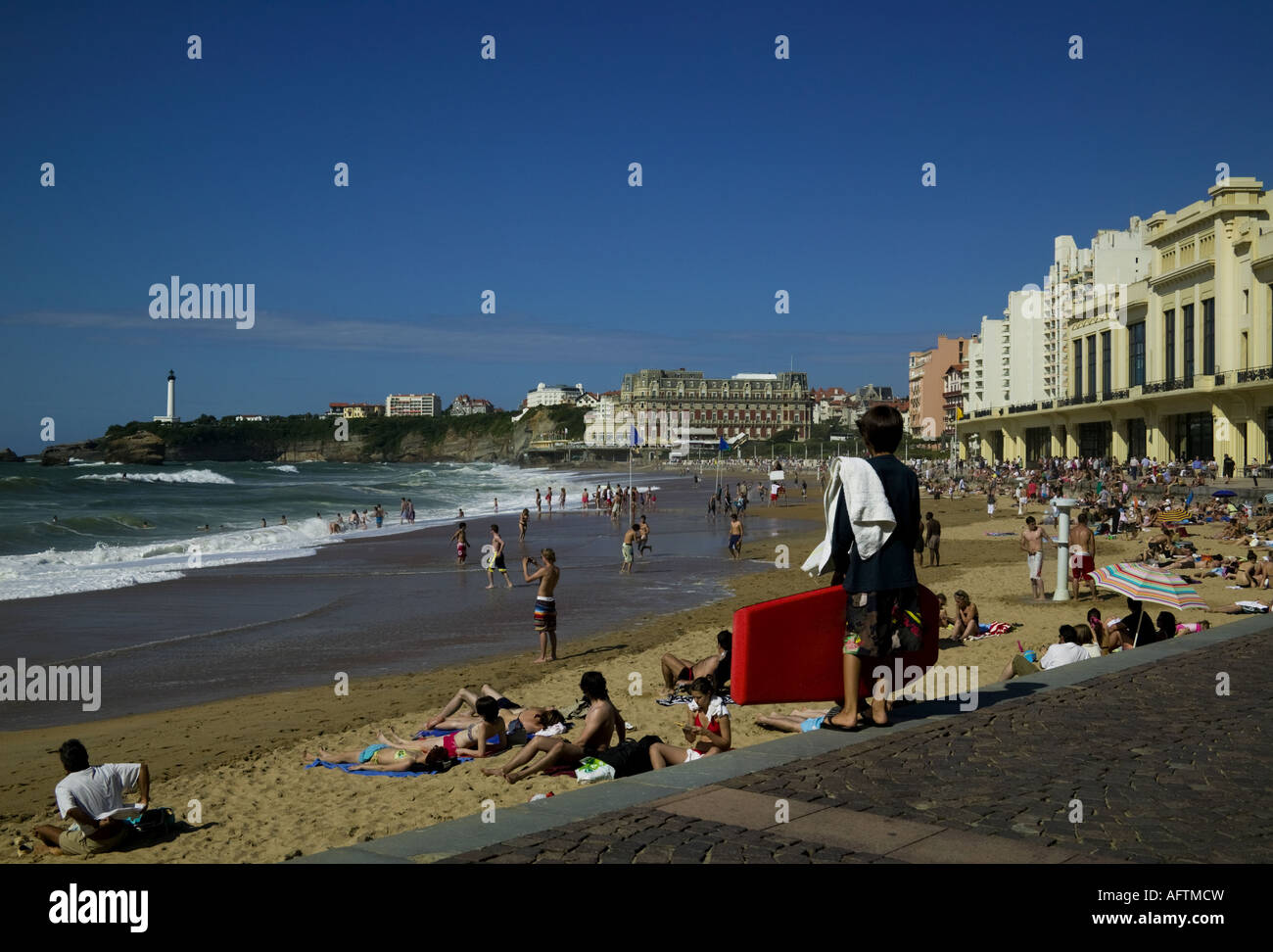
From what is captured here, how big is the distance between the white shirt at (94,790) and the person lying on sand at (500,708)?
109 inches

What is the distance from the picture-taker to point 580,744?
757cm

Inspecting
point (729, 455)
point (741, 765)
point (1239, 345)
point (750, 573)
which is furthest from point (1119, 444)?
point (729, 455)

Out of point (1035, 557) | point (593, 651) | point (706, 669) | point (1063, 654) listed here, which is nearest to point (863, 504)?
point (706, 669)

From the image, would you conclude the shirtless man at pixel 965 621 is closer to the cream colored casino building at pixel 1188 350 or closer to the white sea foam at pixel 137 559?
the white sea foam at pixel 137 559

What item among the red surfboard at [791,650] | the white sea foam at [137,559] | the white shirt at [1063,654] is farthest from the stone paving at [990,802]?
the white sea foam at [137,559]

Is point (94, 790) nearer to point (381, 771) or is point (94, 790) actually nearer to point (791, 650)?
point (381, 771)

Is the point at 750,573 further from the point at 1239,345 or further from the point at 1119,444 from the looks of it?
the point at 1119,444

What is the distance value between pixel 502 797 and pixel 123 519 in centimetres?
4148

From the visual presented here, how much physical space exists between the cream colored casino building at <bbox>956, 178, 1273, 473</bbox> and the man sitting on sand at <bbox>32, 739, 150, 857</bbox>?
39347mm

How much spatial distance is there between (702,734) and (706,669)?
220 cm

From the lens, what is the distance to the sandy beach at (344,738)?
6.94 m

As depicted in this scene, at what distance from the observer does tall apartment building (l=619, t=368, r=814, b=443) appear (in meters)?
188

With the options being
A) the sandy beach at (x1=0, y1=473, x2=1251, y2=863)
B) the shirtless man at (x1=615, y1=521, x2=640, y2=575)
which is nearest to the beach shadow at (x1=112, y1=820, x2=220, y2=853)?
the sandy beach at (x1=0, y1=473, x2=1251, y2=863)

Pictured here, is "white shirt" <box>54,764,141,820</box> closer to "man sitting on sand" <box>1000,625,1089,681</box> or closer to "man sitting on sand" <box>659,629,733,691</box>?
"man sitting on sand" <box>659,629,733,691</box>
